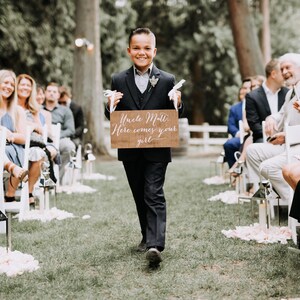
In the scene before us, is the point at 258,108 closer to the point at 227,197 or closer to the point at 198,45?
the point at 227,197

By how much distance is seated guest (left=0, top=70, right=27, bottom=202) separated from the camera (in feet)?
20.6

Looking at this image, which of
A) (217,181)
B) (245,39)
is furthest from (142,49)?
(245,39)

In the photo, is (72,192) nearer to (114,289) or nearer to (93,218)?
(93,218)

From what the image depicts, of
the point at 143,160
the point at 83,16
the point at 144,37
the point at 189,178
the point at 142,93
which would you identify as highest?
the point at 83,16

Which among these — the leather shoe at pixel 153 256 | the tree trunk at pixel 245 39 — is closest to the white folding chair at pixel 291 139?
the leather shoe at pixel 153 256

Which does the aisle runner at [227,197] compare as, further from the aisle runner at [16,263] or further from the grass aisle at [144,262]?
the aisle runner at [16,263]

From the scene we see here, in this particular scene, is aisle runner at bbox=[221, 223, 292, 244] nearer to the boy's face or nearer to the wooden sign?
the wooden sign

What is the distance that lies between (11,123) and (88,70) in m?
9.05

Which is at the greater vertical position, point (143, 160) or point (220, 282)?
point (143, 160)

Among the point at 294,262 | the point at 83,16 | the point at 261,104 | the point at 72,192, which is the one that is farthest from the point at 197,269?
the point at 83,16

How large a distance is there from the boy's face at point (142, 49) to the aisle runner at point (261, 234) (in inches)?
73.1

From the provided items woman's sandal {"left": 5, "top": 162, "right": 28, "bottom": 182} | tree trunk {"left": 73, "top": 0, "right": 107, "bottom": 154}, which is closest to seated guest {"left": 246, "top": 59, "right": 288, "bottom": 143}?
woman's sandal {"left": 5, "top": 162, "right": 28, "bottom": 182}

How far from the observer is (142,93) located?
4.38 meters

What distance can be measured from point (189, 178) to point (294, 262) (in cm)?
681
